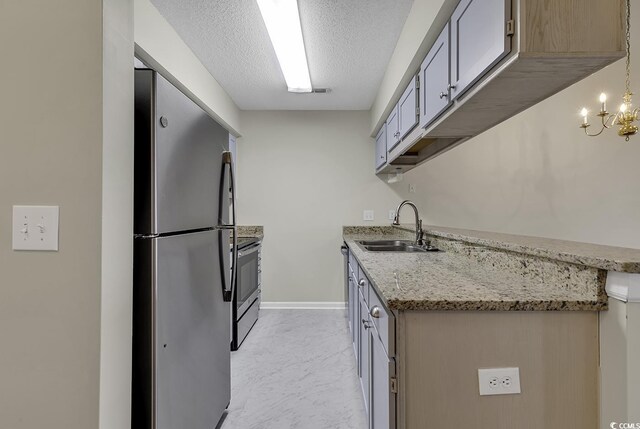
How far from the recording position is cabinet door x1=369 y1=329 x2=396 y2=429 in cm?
98

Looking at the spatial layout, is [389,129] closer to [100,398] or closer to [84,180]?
[84,180]

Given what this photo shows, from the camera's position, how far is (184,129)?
132cm

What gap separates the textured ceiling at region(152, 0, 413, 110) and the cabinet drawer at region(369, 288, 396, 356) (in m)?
1.87

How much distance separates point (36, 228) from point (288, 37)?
2.02 metres

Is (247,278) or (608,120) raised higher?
(608,120)

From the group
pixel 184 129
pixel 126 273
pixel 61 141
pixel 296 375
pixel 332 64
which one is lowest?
pixel 296 375

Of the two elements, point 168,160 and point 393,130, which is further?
point 393,130

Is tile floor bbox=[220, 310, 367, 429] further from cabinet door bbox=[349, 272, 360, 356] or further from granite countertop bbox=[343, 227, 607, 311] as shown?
granite countertop bbox=[343, 227, 607, 311]

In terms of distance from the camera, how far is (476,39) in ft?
4.15

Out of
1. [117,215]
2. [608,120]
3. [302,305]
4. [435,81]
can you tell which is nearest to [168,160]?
[117,215]

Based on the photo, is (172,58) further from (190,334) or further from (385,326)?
(385,326)

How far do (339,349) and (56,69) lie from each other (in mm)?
2649

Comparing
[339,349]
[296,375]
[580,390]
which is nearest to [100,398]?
[580,390]

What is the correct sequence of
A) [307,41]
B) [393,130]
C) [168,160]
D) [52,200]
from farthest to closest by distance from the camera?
1. [393,130]
2. [307,41]
3. [168,160]
4. [52,200]
